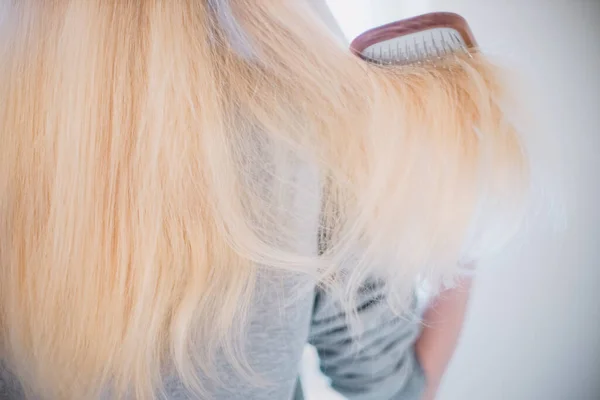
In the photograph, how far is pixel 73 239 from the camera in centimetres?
29

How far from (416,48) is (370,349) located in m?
0.27

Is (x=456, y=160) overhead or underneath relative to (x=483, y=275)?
overhead

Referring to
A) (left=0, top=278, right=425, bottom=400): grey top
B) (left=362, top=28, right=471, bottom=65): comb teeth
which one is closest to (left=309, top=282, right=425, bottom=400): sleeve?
(left=0, top=278, right=425, bottom=400): grey top

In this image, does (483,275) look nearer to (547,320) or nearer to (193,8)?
(547,320)

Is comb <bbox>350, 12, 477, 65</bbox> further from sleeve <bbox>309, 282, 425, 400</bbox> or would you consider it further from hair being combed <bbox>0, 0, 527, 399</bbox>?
sleeve <bbox>309, 282, 425, 400</bbox>

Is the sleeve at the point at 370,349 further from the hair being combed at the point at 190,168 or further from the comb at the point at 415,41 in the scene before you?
the comb at the point at 415,41

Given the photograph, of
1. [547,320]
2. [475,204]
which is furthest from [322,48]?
[547,320]

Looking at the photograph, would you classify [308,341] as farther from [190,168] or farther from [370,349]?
[190,168]

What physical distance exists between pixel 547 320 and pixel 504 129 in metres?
0.19

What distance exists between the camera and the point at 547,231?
1.15 ft

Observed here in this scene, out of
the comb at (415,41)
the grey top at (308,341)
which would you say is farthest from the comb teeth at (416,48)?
the grey top at (308,341)

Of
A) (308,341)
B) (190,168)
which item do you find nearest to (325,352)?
(308,341)

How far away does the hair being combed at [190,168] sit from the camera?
28 centimetres

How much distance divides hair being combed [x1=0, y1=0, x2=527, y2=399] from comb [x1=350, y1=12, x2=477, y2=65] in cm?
1
